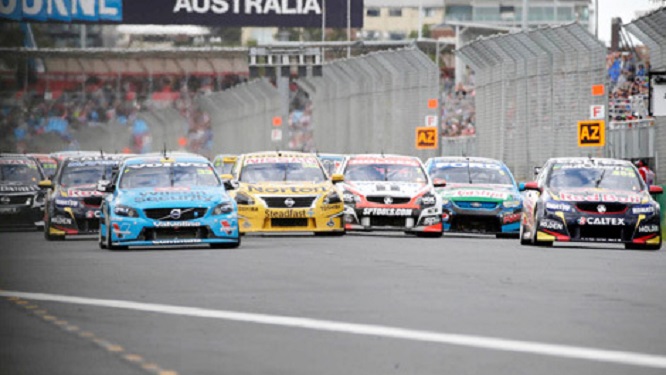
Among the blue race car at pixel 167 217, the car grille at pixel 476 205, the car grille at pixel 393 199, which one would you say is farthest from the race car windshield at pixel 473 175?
the blue race car at pixel 167 217

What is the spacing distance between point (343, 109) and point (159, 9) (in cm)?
1248

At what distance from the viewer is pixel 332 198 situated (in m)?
27.3

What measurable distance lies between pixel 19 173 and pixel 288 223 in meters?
9.08

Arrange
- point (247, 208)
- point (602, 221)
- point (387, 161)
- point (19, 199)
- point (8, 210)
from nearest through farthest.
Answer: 1. point (602, 221)
2. point (247, 208)
3. point (387, 161)
4. point (8, 210)
5. point (19, 199)

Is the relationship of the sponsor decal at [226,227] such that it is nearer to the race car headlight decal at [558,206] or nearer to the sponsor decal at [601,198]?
the race car headlight decal at [558,206]

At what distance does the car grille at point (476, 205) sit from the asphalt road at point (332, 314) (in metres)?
6.65

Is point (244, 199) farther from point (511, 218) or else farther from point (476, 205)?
point (511, 218)

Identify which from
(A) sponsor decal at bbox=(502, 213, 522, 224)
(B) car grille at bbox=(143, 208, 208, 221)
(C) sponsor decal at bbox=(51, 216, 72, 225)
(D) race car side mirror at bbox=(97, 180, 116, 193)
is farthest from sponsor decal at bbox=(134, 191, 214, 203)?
(A) sponsor decal at bbox=(502, 213, 522, 224)

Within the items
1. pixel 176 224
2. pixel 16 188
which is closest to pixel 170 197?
pixel 176 224

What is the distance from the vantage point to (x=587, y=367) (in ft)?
31.6

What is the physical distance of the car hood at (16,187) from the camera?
3359cm

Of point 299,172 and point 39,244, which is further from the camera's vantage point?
point 299,172

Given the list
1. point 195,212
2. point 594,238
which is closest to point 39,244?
point 195,212

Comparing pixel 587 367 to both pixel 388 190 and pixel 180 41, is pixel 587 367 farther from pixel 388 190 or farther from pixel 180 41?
pixel 180 41
